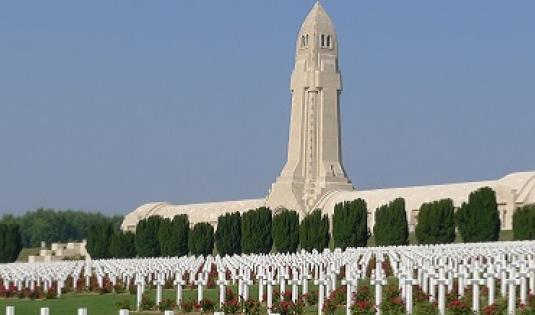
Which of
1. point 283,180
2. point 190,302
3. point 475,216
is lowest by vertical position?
point 190,302

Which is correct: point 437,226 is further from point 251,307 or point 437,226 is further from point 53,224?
point 53,224

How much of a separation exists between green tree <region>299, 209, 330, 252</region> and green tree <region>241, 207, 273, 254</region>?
3312 millimetres

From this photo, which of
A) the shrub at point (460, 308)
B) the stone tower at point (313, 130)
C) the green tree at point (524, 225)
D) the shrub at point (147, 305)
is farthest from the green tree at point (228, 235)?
the shrub at point (460, 308)

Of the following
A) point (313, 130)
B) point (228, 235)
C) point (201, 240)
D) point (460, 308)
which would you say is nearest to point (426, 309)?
point (460, 308)

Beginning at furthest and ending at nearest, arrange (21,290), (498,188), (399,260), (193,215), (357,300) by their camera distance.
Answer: (193,215) → (498,188) → (21,290) → (399,260) → (357,300)

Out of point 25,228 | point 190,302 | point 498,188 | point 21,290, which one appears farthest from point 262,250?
point 25,228

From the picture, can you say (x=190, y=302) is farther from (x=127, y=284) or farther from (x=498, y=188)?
(x=498, y=188)

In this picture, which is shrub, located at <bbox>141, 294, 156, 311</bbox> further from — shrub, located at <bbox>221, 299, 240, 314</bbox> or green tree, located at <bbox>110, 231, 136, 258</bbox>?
green tree, located at <bbox>110, 231, 136, 258</bbox>

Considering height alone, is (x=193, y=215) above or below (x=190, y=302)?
above

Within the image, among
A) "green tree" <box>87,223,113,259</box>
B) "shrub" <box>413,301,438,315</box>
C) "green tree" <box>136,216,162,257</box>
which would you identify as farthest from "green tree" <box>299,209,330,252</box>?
"shrub" <box>413,301,438,315</box>

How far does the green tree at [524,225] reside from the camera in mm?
49031

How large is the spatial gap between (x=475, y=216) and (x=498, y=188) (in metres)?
19.8

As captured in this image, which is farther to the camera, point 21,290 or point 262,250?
point 262,250

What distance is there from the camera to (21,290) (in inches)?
1580
